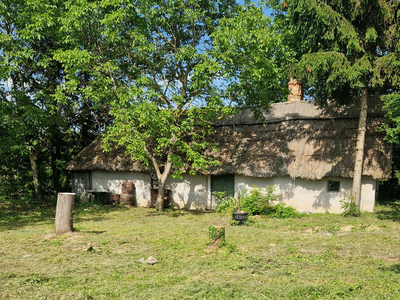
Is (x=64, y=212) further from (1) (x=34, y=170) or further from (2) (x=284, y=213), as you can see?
(1) (x=34, y=170)

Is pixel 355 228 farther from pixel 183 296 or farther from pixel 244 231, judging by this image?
pixel 183 296

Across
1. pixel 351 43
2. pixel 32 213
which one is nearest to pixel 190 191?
pixel 32 213

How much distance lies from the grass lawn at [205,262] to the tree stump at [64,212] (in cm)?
29

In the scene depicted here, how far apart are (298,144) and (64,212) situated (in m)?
10.4

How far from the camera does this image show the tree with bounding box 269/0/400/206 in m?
12.8

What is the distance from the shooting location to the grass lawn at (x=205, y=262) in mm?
5898

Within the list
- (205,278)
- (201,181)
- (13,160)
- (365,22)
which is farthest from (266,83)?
(13,160)

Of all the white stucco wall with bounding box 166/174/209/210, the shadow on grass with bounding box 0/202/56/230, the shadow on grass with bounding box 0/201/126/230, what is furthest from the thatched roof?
the shadow on grass with bounding box 0/202/56/230

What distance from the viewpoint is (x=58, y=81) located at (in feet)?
64.1

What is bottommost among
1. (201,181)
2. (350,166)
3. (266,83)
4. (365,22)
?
(201,181)

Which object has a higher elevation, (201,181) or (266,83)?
(266,83)

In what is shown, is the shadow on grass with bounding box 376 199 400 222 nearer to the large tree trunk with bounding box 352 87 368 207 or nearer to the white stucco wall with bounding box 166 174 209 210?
the large tree trunk with bounding box 352 87 368 207

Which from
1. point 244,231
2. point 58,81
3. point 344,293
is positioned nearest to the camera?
point 344,293

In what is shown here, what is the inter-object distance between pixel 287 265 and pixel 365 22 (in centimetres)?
1033
